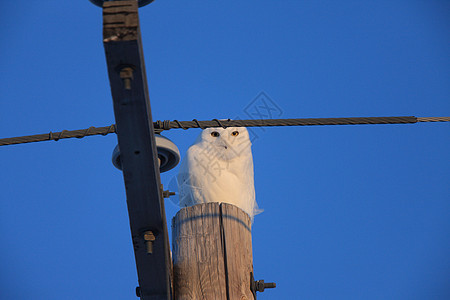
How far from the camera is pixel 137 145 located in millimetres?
2080

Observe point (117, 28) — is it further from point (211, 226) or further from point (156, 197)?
point (211, 226)

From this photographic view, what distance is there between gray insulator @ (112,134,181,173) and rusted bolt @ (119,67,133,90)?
2.12 ft

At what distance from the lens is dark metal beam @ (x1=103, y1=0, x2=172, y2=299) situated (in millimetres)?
1864

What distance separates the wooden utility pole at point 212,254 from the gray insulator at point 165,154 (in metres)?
0.31

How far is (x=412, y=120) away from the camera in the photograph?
2650mm

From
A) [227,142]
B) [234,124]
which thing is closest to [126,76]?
[234,124]

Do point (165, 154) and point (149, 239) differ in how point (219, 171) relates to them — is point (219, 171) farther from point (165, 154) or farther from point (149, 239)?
point (149, 239)

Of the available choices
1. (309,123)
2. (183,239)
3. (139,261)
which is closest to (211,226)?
(183,239)

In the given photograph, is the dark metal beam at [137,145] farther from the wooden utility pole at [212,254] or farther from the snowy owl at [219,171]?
the snowy owl at [219,171]

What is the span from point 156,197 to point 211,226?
2.33ft

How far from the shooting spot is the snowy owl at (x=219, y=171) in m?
4.62

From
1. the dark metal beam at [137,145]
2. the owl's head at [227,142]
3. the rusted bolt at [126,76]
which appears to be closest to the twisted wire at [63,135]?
the dark metal beam at [137,145]

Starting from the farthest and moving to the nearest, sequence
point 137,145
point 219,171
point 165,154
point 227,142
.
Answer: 1. point 227,142
2. point 219,171
3. point 165,154
4. point 137,145

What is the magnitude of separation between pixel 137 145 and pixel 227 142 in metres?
3.20
